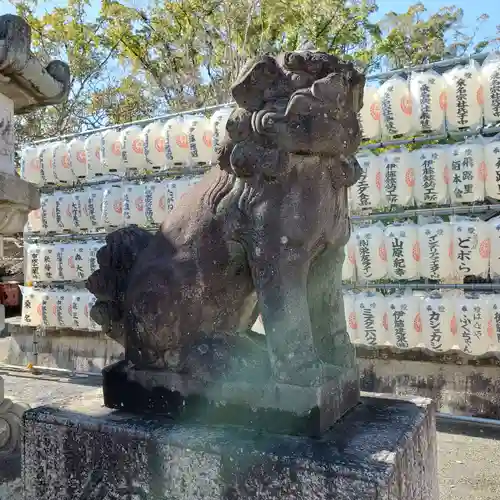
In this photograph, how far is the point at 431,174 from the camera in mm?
4605

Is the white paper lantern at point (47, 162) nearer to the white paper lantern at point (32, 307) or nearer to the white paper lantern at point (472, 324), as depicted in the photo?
the white paper lantern at point (32, 307)

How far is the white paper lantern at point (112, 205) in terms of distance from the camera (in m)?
6.23

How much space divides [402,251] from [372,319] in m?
0.69

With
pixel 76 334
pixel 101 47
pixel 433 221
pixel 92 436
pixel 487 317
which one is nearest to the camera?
pixel 92 436

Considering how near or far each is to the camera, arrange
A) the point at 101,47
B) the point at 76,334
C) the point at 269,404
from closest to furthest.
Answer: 1. the point at 269,404
2. the point at 76,334
3. the point at 101,47

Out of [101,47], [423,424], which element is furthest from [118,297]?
[101,47]

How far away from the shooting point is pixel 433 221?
4695 millimetres

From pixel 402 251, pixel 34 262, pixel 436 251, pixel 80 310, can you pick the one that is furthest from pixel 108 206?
pixel 436 251

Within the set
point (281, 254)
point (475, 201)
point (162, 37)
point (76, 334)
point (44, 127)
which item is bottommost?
point (76, 334)

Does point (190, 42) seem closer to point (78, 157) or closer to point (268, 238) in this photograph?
point (78, 157)

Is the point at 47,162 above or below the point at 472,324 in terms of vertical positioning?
above

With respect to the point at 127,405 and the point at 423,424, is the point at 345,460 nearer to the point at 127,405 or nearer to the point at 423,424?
the point at 423,424

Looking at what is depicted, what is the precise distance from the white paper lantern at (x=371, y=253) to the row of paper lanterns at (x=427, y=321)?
207mm

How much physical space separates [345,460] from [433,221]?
376cm
